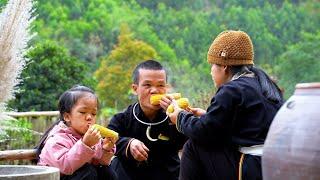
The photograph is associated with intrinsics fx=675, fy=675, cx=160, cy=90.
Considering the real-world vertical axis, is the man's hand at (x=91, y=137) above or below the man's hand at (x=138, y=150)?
above

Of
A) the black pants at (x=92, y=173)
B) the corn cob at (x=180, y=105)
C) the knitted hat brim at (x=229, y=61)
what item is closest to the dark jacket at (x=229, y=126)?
the knitted hat brim at (x=229, y=61)

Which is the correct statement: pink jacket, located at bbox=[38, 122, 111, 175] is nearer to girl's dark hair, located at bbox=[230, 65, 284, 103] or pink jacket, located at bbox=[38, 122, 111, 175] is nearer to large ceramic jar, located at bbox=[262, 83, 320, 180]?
girl's dark hair, located at bbox=[230, 65, 284, 103]

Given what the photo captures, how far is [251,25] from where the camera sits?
33.9 metres

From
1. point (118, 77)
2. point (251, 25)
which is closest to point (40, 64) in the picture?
point (118, 77)

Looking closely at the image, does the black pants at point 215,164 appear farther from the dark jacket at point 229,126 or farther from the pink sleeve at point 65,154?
the pink sleeve at point 65,154

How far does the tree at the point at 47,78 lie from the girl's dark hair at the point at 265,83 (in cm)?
1088

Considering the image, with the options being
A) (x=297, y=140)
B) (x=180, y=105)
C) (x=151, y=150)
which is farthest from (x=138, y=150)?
(x=297, y=140)

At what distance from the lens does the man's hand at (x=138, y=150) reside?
4061 mm

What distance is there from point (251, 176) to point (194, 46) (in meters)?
32.8

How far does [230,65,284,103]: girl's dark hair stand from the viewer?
3.54m

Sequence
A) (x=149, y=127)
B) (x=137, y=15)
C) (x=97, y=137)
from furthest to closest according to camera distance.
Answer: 1. (x=137, y=15)
2. (x=149, y=127)
3. (x=97, y=137)

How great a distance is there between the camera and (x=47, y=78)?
15.0 metres

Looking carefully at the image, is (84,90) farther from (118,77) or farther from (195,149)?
(118,77)

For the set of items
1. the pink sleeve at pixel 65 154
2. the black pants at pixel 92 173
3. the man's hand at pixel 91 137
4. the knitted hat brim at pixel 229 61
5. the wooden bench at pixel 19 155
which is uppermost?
the knitted hat brim at pixel 229 61
